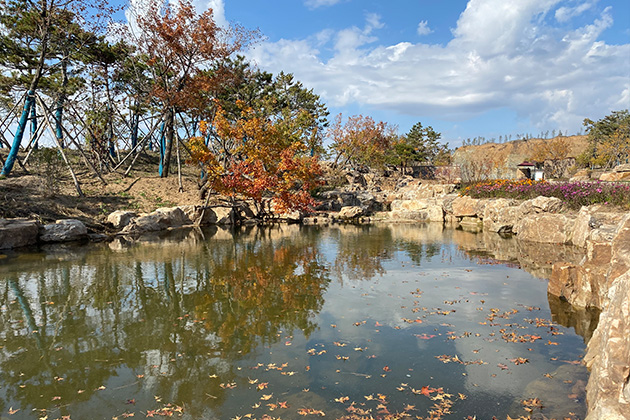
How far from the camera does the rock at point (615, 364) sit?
3.07 m

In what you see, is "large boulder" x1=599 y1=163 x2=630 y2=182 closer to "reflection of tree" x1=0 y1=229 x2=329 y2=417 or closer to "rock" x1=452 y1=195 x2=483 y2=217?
"rock" x1=452 y1=195 x2=483 y2=217

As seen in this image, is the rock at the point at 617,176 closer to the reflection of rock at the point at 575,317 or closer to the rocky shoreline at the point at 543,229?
the rocky shoreline at the point at 543,229

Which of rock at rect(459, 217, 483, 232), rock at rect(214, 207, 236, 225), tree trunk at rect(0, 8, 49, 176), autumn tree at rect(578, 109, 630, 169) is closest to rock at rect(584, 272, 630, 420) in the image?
rock at rect(459, 217, 483, 232)

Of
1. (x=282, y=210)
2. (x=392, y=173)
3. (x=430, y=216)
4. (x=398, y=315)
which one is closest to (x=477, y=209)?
(x=430, y=216)

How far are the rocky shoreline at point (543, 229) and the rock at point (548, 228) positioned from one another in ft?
0.10

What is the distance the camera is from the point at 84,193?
20.6 meters

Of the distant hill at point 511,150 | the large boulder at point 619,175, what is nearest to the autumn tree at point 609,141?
the large boulder at point 619,175

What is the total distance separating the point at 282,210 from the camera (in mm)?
21766

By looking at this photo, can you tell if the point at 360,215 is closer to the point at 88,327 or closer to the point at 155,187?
the point at 155,187

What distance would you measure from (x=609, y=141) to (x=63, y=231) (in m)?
50.1

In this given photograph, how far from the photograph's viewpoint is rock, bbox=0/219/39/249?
1369cm

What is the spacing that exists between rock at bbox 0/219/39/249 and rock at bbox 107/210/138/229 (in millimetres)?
3533

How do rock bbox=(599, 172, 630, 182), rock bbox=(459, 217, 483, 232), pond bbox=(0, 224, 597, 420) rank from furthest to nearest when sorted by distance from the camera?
rock bbox=(599, 172, 630, 182) → rock bbox=(459, 217, 483, 232) → pond bbox=(0, 224, 597, 420)

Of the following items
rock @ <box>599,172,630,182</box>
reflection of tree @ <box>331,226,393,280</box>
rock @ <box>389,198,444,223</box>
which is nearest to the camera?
reflection of tree @ <box>331,226,393,280</box>
